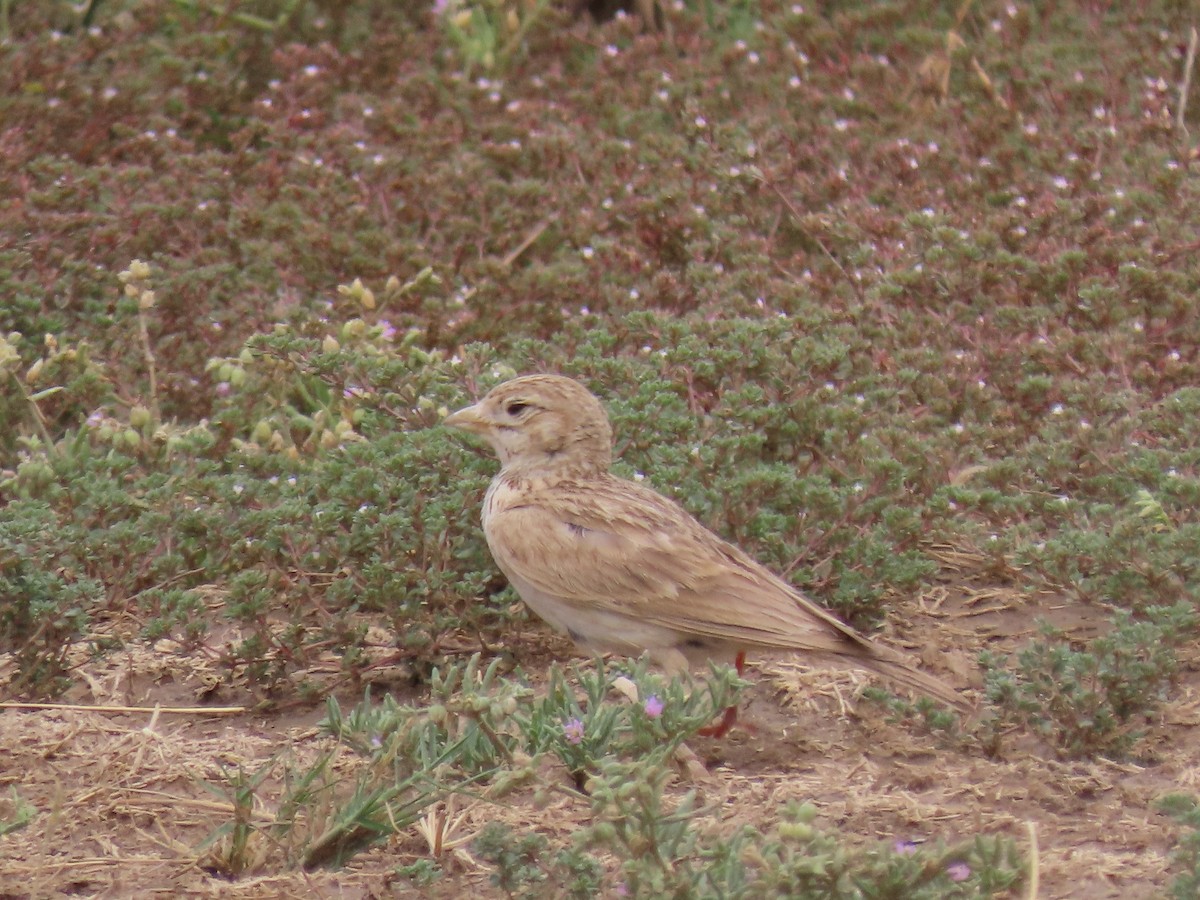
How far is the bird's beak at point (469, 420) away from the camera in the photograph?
561 centimetres

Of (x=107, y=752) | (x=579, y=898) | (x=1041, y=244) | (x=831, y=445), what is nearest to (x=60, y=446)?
(x=107, y=752)

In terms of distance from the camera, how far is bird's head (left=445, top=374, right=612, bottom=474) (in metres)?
5.54

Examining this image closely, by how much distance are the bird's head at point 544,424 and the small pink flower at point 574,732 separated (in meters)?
1.63

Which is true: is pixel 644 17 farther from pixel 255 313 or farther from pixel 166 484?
pixel 166 484

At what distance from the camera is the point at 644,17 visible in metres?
10.2

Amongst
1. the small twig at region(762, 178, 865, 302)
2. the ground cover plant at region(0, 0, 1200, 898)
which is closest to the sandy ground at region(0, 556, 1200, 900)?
the ground cover plant at region(0, 0, 1200, 898)

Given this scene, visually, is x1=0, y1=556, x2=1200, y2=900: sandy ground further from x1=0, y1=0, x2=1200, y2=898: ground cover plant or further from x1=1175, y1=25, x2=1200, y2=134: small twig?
x1=1175, y1=25, x2=1200, y2=134: small twig

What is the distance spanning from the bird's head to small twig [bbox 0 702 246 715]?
1.13 metres

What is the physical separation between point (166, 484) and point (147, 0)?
14.7 feet

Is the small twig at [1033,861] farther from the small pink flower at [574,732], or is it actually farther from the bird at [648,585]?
the small pink flower at [574,732]

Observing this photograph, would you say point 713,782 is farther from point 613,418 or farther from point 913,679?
point 613,418

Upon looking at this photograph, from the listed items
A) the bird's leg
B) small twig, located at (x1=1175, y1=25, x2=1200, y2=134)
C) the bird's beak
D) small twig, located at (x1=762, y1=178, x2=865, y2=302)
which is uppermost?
small twig, located at (x1=1175, y1=25, x2=1200, y2=134)

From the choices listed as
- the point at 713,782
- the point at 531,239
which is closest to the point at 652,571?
the point at 713,782

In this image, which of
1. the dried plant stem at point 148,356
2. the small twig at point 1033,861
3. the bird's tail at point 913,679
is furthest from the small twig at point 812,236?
the small twig at point 1033,861
